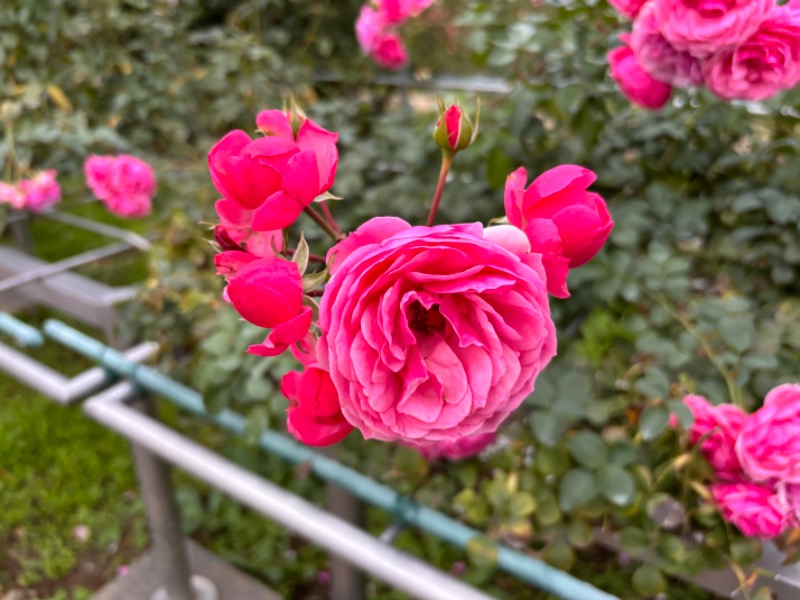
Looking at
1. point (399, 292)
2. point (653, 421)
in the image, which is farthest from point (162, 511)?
point (399, 292)

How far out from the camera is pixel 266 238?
1.49 ft

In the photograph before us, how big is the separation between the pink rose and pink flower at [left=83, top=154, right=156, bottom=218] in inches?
48.1

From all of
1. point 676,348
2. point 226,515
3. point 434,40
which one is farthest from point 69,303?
point 434,40

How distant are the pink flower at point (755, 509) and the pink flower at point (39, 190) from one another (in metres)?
1.71

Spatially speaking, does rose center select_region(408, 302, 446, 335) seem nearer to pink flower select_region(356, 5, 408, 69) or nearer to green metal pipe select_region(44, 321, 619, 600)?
green metal pipe select_region(44, 321, 619, 600)

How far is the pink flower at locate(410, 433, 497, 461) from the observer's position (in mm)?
989

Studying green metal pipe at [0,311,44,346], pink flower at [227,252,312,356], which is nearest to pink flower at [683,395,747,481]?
pink flower at [227,252,312,356]

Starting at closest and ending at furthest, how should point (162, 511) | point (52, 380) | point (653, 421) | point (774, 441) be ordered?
point (774, 441), point (653, 421), point (52, 380), point (162, 511)

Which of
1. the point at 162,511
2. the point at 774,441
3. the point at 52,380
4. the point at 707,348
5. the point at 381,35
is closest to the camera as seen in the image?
the point at 774,441

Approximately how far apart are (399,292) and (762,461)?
0.50 m

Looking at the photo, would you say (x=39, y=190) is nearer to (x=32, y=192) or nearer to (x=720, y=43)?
(x=32, y=192)

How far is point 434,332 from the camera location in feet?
1.44

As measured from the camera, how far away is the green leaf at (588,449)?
854 millimetres

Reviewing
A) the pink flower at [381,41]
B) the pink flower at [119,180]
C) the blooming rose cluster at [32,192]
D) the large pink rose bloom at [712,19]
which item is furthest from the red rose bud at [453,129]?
the blooming rose cluster at [32,192]
